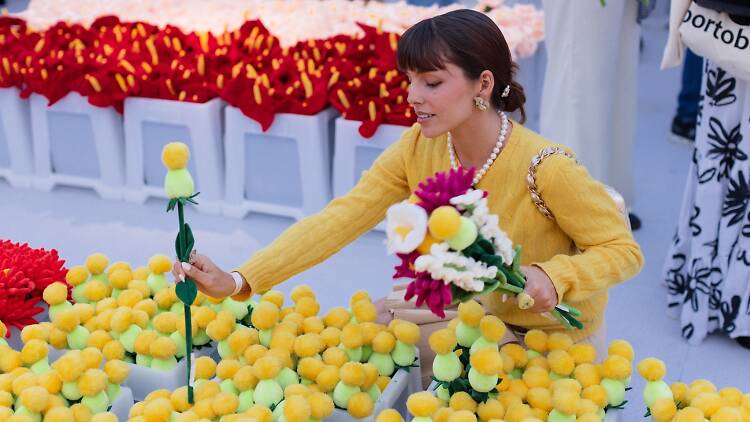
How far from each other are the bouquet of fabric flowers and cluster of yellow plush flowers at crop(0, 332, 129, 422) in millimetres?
598

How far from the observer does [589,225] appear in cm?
150

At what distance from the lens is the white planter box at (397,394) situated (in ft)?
4.90

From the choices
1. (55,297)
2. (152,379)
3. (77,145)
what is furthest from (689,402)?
(77,145)

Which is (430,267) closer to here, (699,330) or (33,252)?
(33,252)

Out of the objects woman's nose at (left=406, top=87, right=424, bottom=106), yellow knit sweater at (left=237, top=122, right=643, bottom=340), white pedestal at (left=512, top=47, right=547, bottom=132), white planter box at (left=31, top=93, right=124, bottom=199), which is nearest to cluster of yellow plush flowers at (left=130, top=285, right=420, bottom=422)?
yellow knit sweater at (left=237, top=122, right=643, bottom=340)

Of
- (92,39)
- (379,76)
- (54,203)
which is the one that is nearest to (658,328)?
(379,76)

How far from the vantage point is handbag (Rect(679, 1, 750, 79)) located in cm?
204

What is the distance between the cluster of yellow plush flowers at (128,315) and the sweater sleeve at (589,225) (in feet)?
2.11

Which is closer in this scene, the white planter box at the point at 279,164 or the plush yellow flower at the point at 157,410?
the plush yellow flower at the point at 157,410

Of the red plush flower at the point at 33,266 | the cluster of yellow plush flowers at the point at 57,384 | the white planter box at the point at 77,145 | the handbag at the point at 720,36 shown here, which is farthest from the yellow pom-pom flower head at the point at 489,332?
the white planter box at the point at 77,145

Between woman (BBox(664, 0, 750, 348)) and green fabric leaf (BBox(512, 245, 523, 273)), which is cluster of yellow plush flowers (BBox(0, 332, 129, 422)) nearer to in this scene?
green fabric leaf (BBox(512, 245, 523, 273))

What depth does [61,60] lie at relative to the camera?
3.17m

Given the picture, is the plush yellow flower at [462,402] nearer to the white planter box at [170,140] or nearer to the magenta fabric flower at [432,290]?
the magenta fabric flower at [432,290]

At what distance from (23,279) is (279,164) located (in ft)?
4.33
